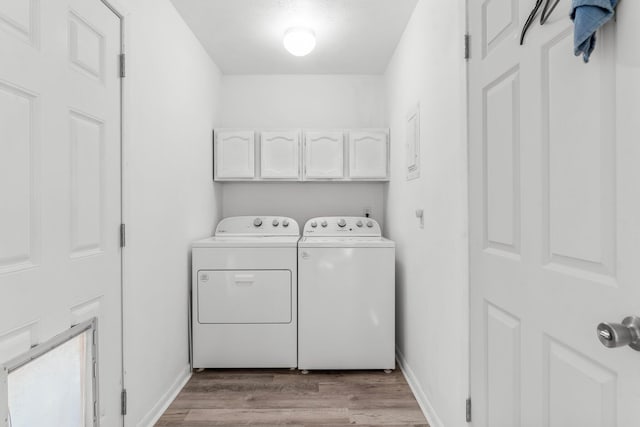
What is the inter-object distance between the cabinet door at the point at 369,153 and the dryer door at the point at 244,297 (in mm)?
1186

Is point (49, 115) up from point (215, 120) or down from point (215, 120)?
down

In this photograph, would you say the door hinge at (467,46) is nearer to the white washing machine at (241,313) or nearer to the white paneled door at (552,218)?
the white paneled door at (552,218)

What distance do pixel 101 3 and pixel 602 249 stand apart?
6.47ft

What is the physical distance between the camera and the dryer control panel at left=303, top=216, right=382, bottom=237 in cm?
323

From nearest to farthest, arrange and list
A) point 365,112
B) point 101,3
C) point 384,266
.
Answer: point 101,3, point 384,266, point 365,112

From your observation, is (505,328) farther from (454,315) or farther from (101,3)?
(101,3)

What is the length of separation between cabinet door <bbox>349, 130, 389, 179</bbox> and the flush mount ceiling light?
87cm

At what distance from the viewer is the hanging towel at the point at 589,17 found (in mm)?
728

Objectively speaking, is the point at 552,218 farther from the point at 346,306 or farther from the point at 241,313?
the point at 241,313

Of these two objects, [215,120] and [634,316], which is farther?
[215,120]

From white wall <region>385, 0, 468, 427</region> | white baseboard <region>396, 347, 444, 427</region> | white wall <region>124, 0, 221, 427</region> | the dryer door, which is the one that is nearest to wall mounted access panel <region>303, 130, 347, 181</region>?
white wall <region>385, 0, 468, 427</region>

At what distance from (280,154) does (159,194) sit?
52.0 inches

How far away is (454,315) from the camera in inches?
64.7

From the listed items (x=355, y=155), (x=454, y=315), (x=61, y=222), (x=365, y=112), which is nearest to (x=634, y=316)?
(x=454, y=315)
